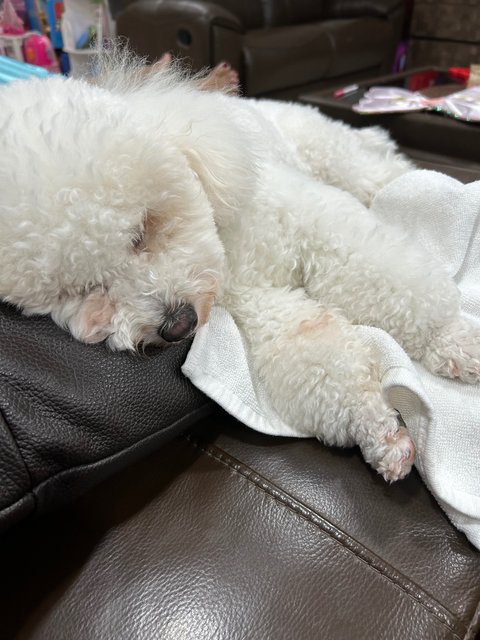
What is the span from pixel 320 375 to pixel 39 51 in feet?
11.4

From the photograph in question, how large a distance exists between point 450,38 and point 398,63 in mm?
468

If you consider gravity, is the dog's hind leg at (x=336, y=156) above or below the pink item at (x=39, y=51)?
above

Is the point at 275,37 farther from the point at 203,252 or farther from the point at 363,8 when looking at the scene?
the point at 203,252

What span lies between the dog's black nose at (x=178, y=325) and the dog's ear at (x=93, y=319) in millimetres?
83

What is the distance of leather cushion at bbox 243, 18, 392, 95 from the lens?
3.12m

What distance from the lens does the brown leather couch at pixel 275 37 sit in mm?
2961

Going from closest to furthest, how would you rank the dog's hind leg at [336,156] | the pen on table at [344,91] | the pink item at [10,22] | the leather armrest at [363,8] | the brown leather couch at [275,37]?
the dog's hind leg at [336,156]
the pen on table at [344,91]
the brown leather couch at [275,37]
the pink item at [10,22]
the leather armrest at [363,8]

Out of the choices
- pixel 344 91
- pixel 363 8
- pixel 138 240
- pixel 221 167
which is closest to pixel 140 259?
pixel 138 240

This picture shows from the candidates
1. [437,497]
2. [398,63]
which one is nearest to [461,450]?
[437,497]

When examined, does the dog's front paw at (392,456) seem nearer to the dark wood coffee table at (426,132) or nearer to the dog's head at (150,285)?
the dog's head at (150,285)

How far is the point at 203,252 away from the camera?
34.3 inches

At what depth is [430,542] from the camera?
73cm

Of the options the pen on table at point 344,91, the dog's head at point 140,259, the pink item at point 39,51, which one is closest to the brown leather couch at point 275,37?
the pink item at point 39,51

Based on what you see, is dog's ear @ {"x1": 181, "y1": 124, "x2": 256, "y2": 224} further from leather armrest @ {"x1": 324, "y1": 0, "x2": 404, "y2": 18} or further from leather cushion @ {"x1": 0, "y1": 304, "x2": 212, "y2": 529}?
leather armrest @ {"x1": 324, "y1": 0, "x2": 404, "y2": 18}
